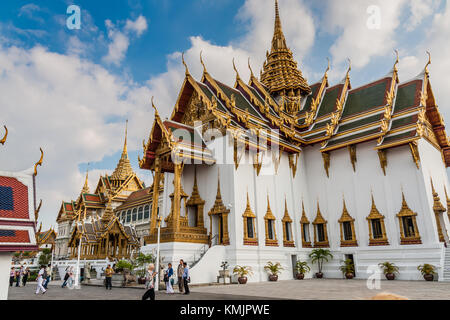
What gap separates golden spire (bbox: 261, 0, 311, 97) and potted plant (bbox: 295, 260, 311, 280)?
12.2 meters

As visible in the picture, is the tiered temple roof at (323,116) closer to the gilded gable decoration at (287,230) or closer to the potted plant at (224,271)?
the gilded gable decoration at (287,230)

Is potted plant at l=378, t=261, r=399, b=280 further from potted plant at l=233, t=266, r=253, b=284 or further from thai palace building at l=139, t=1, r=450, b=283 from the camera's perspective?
potted plant at l=233, t=266, r=253, b=284

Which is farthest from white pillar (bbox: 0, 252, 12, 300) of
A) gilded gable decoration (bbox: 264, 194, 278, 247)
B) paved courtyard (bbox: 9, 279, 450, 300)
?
gilded gable decoration (bbox: 264, 194, 278, 247)

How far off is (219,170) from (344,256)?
25.0 feet

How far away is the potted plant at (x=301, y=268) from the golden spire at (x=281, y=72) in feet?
39.9

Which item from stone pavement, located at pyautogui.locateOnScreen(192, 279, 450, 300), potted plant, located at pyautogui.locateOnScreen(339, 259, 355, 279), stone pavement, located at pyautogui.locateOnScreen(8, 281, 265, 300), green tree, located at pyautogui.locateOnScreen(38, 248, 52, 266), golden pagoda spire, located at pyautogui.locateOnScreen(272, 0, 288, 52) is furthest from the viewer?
green tree, located at pyautogui.locateOnScreen(38, 248, 52, 266)

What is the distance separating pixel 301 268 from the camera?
16062 mm

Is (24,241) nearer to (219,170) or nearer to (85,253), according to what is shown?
(219,170)

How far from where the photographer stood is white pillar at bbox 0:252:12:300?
6141 mm

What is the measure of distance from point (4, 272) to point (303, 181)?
15.3 metres

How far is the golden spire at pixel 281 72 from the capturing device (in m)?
23.7

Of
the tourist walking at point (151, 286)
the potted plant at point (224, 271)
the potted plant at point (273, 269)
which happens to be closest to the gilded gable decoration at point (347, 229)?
the potted plant at point (273, 269)

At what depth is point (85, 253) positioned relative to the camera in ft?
92.4

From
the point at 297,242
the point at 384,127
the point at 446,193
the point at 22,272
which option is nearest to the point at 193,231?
the point at 297,242
